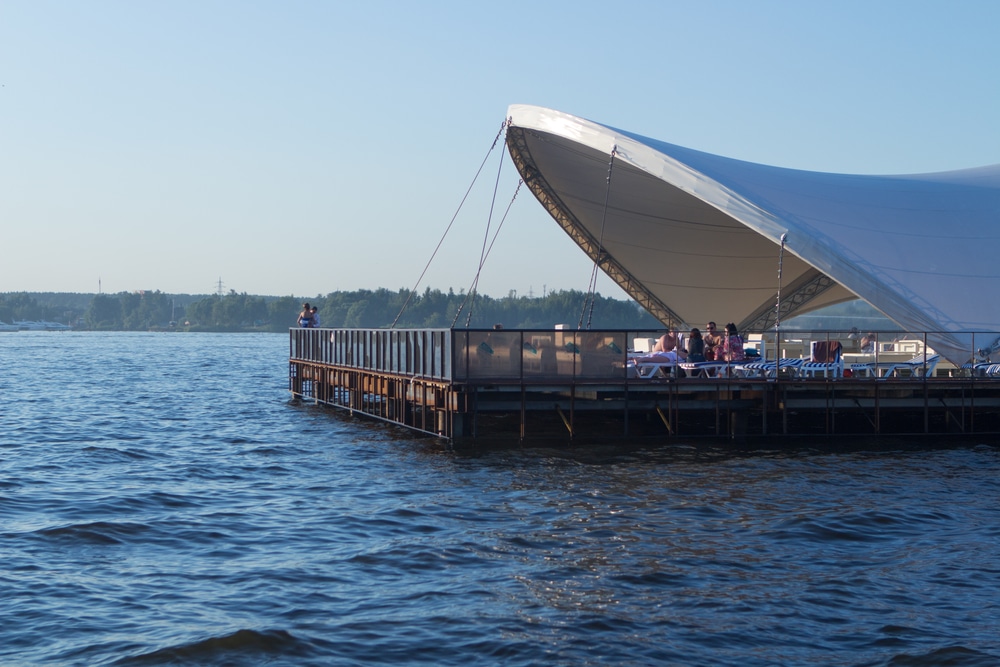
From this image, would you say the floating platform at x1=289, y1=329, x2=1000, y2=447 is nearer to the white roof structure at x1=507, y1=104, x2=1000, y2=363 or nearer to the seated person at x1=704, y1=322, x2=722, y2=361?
the seated person at x1=704, y1=322, x2=722, y2=361

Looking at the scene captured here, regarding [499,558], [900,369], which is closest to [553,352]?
[900,369]

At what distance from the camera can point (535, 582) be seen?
40.4 ft

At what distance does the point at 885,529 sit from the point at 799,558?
2633 millimetres

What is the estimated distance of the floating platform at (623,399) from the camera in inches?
907

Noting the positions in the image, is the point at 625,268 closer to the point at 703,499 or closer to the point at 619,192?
the point at 619,192

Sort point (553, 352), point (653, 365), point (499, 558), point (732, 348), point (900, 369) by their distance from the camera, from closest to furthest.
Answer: point (499, 558) < point (553, 352) < point (653, 365) < point (732, 348) < point (900, 369)

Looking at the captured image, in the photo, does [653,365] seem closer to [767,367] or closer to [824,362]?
[767,367]

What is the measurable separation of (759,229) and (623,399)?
5.50 meters

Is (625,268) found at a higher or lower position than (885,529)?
higher

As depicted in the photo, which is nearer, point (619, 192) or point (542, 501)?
point (542, 501)

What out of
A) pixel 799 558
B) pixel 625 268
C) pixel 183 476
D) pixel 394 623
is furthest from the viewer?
pixel 625 268

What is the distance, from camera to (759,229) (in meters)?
A: 25.5

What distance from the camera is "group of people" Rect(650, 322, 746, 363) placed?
2478 cm

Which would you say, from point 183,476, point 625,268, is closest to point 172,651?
point 183,476
